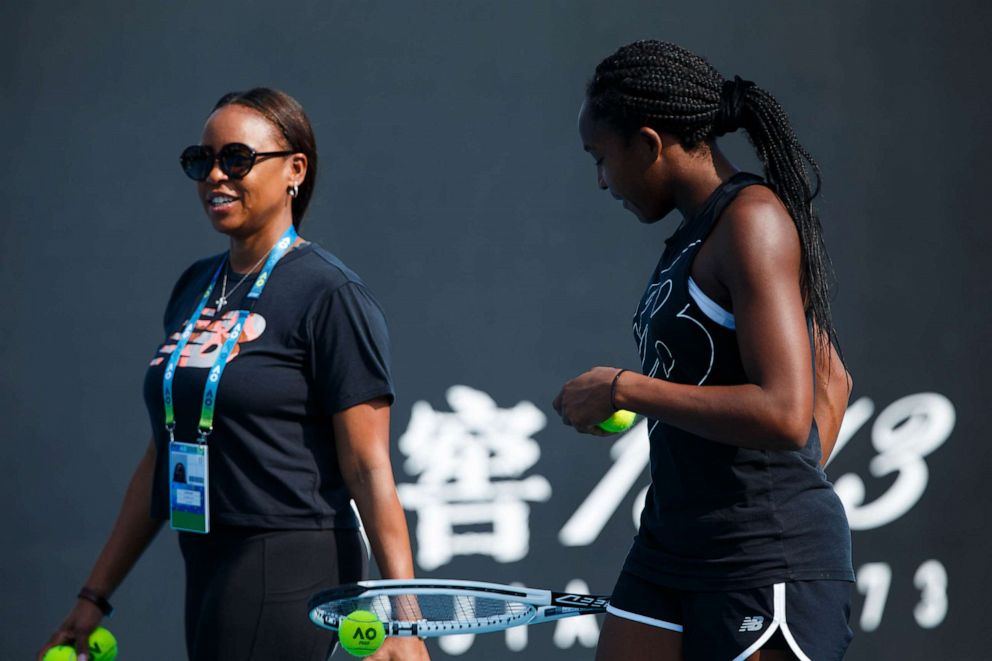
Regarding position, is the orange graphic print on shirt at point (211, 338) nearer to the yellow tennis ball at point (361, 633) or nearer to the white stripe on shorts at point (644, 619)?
the yellow tennis ball at point (361, 633)

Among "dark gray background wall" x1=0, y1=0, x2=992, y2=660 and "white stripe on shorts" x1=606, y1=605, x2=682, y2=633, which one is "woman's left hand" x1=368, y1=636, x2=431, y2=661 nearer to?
"white stripe on shorts" x1=606, y1=605, x2=682, y2=633

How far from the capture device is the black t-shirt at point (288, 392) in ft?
7.13

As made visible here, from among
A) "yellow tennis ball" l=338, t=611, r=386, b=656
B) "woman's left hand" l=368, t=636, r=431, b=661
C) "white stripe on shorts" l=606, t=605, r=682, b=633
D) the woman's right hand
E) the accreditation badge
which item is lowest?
the woman's right hand

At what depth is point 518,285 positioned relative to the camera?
418 centimetres

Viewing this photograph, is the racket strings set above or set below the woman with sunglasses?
below

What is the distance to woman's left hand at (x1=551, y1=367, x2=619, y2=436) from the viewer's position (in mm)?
1876

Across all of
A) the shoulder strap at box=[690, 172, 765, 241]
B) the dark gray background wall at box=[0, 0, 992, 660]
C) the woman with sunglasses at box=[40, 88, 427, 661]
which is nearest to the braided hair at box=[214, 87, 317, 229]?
the woman with sunglasses at box=[40, 88, 427, 661]

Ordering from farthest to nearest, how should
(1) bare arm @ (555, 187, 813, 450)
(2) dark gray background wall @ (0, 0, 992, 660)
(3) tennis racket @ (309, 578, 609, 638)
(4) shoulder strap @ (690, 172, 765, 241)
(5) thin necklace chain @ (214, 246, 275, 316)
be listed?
(2) dark gray background wall @ (0, 0, 992, 660) < (5) thin necklace chain @ (214, 246, 275, 316) < (3) tennis racket @ (309, 578, 609, 638) < (4) shoulder strap @ (690, 172, 765, 241) < (1) bare arm @ (555, 187, 813, 450)

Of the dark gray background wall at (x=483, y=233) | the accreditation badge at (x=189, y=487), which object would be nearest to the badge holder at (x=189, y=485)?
the accreditation badge at (x=189, y=487)

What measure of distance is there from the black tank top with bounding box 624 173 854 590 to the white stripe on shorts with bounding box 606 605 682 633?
0.07 m

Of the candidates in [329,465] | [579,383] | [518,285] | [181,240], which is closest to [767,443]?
[579,383]

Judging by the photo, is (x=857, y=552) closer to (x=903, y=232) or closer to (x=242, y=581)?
(x=903, y=232)

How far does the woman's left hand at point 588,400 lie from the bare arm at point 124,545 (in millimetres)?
987

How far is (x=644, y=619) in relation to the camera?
2.00 m
